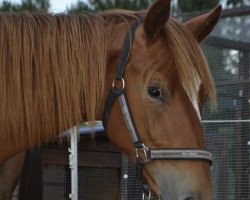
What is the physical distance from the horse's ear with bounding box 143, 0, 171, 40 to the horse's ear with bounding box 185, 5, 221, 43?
7.0 inches

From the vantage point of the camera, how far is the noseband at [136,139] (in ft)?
6.08

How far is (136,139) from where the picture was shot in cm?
193

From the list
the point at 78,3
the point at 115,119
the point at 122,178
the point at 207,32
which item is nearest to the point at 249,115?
the point at 122,178

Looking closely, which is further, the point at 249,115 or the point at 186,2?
the point at 186,2

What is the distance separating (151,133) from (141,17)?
457 millimetres

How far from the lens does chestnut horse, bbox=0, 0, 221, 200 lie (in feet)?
6.21

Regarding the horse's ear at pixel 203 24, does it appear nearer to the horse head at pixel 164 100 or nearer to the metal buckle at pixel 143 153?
the horse head at pixel 164 100

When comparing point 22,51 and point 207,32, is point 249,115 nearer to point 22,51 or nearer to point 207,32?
point 207,32

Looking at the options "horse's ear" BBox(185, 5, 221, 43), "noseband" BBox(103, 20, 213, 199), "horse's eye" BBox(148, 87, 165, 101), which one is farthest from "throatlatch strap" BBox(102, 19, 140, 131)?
"horse's ear" BBox(185, 5, 221, 43)

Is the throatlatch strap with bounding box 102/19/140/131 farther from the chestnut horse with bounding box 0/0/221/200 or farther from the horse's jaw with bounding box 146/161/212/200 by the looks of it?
the horse's jaw with bounding box 146/161/212/200

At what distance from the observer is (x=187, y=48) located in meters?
1.97

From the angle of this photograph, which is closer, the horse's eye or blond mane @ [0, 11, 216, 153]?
the horse's eye

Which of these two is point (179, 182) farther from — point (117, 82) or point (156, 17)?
point (156, 17)

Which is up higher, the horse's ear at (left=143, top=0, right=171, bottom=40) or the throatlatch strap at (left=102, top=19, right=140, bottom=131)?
the horse's ear at (left=143, top=0, right=171, bottom=40)
